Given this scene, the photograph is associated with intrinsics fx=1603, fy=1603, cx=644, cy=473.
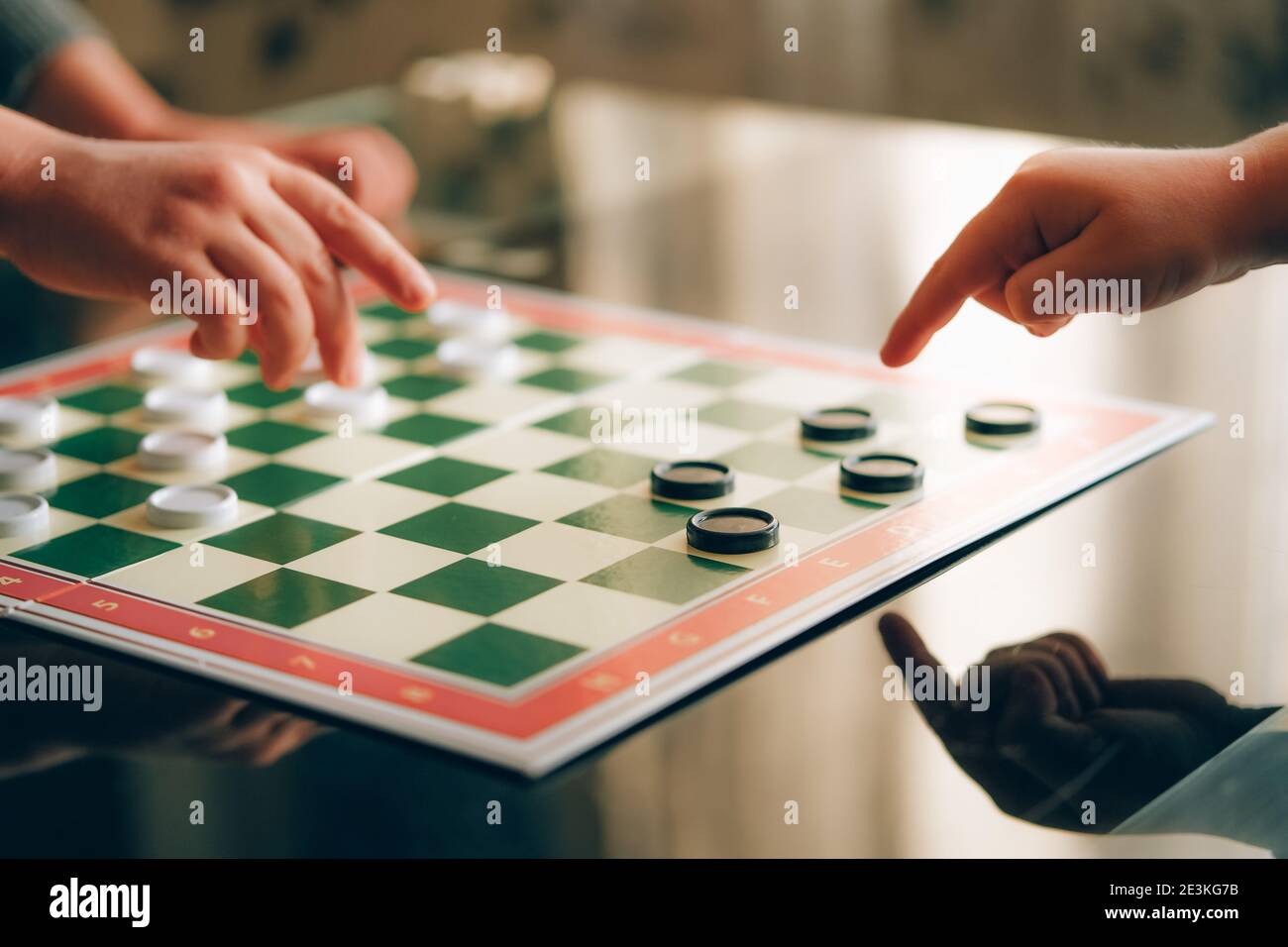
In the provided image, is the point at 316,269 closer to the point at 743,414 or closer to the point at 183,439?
the point at 183,439

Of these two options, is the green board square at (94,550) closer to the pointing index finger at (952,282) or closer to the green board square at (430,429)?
the green board square at (430,429)

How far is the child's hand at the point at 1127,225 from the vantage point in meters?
1.13

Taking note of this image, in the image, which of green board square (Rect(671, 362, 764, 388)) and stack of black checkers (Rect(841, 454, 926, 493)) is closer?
stack of black checkers (Rect(841, 454, 926, 493))

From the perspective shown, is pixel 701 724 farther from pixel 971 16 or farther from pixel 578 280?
pixel 971 16

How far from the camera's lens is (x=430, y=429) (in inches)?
54.1

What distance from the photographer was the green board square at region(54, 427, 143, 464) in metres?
1.32

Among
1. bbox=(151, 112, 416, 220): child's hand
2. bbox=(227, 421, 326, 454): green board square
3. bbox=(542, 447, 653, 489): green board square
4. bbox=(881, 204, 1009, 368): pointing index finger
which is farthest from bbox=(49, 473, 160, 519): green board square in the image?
bbox=(881, 204, 1009, 368): pointing index finger

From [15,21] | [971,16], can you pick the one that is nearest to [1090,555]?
[15,21]

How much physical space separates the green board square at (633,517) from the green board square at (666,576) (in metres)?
0.04

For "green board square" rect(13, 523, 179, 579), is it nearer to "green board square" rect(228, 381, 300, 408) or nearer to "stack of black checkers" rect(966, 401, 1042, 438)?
"green board square" rect(228, 381, 300, 408)

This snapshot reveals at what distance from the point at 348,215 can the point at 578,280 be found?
0.59m

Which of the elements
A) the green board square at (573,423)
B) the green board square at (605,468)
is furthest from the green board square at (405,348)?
the green board square at (605,468)

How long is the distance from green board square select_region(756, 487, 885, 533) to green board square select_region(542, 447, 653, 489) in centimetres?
11

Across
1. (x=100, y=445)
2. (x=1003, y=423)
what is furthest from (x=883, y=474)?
(x=100, y=445)
